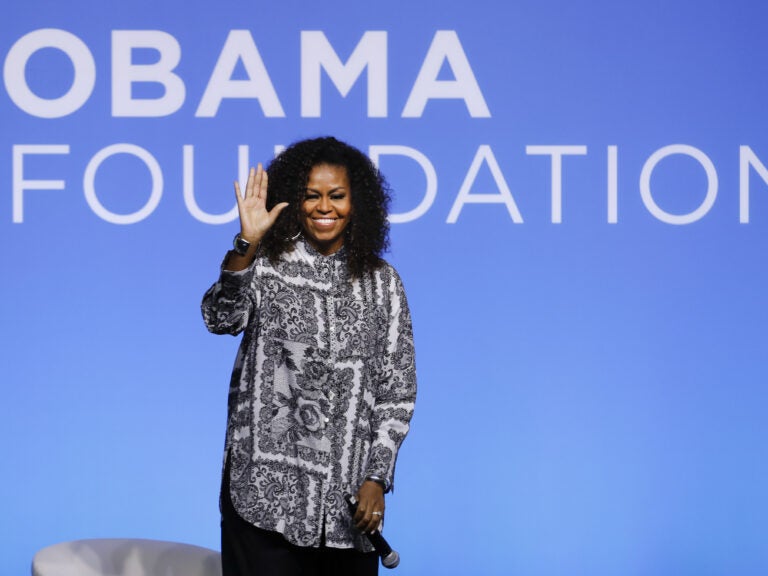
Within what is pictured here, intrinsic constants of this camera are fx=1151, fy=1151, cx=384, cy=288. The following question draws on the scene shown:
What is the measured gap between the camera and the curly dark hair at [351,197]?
6.52ft

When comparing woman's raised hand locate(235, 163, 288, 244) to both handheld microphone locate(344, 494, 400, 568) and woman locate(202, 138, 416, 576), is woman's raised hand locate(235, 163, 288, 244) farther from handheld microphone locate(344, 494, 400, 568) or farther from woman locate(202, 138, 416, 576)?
handheld microphone locate(344, 494, 400, 568)

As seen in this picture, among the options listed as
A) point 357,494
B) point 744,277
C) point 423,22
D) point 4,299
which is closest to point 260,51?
point 423,22

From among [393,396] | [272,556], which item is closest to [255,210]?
[393,396]

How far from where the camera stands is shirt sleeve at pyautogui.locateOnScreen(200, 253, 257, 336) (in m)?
1.83

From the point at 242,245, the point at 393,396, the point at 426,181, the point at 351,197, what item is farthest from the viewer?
the point at 426,181

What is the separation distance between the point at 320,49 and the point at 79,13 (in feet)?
2.35

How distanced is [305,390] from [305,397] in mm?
11

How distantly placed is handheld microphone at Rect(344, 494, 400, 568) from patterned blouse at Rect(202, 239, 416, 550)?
0.06 ft

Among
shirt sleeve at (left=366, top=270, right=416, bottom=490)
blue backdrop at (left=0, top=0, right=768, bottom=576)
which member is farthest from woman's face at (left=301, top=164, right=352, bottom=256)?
blue backdrop at (left=0, top=0, right=768, bottom=576)

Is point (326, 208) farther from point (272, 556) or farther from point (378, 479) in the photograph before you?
point (272, 556)

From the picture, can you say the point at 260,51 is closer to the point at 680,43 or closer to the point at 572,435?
the point at 680,43

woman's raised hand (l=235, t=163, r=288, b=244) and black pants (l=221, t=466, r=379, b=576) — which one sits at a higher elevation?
woman's raised hand (l=235, t=163, r=288, b=244)

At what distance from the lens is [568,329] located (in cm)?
340

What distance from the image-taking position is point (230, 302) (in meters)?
1.85
